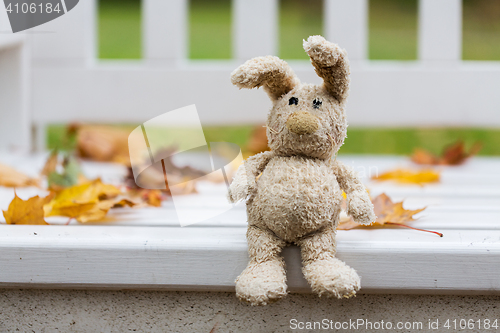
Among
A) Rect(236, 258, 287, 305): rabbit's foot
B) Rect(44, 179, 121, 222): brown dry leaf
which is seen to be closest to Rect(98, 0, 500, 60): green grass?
Rect(44, 179, 121, 222): brown dry leaf

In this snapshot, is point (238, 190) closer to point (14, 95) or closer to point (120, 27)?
point (14, 95)

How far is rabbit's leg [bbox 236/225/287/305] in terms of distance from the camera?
0.41m

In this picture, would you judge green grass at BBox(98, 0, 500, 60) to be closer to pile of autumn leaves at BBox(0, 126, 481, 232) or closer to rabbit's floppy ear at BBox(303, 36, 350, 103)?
pile of autumn leaves at BBox(0, 126, 481, 232)

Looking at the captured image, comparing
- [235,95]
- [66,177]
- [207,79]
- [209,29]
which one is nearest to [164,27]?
[207,79]

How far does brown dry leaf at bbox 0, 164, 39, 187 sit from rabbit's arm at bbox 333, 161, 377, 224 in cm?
66

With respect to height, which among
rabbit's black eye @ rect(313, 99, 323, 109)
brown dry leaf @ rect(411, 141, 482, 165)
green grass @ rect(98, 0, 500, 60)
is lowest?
brown dry leaf @ rect(411, 141, 482, 165)

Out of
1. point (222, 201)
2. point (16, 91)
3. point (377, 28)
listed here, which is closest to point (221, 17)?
point (377, 28)

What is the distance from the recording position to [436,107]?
142cm

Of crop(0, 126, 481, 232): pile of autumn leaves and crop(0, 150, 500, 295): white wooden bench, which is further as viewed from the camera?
crop(0, 126, 481, 232): pile of autumn leaves

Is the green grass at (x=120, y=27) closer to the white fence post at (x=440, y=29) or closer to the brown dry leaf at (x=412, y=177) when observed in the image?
the white fence post at (x=440, y=29)

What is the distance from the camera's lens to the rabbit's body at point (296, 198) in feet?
1.45

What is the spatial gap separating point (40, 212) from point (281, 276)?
14.3 inches

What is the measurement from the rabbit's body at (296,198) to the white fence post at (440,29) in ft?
3.67

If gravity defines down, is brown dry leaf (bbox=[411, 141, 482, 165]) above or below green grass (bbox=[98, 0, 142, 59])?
below
